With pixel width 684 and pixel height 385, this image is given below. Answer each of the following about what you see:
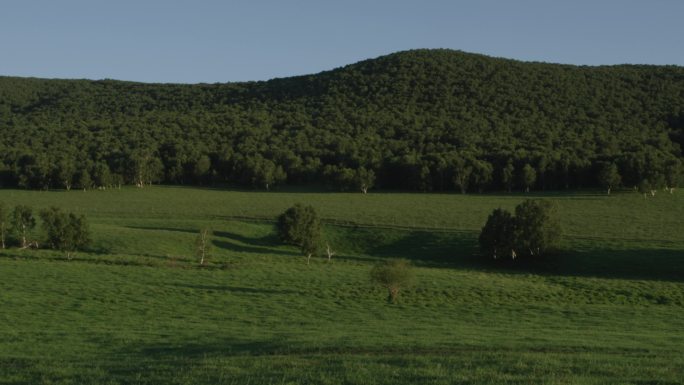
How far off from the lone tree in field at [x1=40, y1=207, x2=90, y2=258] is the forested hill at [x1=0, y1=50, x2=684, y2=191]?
186 ft

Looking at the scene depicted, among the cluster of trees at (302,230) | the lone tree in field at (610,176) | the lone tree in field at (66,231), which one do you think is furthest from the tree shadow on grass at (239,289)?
the lone tree in field at (610,176)

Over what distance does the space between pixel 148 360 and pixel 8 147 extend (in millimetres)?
134908

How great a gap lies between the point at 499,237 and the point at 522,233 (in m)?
2.16

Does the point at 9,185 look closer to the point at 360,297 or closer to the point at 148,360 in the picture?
the point at 360,297

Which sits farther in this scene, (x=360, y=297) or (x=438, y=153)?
(x=438, y=153)

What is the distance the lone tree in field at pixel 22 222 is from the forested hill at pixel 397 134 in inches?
2115

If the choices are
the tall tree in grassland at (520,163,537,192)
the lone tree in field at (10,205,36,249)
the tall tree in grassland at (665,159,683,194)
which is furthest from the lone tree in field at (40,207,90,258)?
the tall tree in grassland at (665,159,683,194)

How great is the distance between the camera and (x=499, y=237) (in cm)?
6075

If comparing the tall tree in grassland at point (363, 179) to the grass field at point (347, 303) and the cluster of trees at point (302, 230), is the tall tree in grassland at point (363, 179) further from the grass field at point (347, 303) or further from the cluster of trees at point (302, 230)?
the cluster of trees at point (302, 230)

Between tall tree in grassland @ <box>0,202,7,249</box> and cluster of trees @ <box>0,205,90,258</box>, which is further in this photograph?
tall tree in grassland @ <box>0,202,7,249</box>

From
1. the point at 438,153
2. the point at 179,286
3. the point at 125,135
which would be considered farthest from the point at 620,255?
the point at 125,135

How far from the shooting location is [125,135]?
153500 millimetres

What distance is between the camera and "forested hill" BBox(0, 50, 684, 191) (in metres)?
111

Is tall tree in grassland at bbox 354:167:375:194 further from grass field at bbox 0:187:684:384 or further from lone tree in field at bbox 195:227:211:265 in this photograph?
lone tree in field at bbox 195:227:211:265
